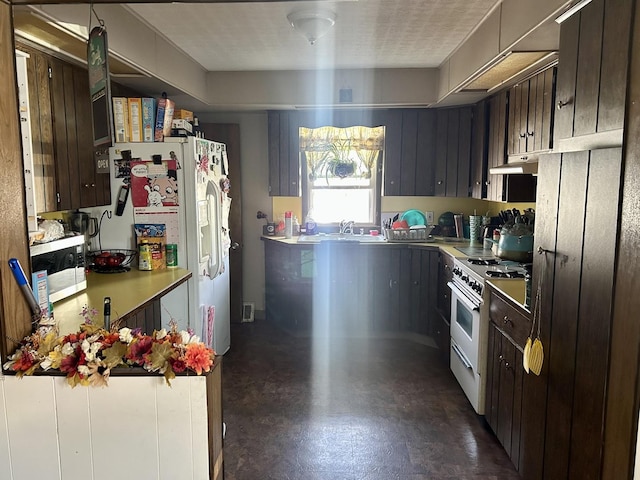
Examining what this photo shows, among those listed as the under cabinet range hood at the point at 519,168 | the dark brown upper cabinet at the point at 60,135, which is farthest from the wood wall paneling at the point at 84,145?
the under cabinet range hood at the point at 519,168

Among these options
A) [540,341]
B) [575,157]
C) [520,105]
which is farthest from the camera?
[520,105]

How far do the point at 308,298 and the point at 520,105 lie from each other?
2.49m

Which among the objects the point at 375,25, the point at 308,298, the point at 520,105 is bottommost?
the point at 308,298

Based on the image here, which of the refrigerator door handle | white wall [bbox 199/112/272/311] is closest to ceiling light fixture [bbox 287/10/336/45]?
the refrigerator door handle

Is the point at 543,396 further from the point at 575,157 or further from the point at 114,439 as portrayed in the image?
the point at 114,439

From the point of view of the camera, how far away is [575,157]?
184 centimetres

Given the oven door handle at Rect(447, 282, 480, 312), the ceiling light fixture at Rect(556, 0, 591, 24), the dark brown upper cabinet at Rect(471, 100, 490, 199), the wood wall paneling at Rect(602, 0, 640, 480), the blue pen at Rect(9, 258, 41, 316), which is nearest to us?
the wood wall paneling at Rect(602, 0, 640, 480)

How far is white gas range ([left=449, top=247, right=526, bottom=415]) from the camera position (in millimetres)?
3033

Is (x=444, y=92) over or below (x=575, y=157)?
over

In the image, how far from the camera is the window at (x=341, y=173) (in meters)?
4.93

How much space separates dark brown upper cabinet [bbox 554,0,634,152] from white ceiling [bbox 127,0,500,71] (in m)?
0.93

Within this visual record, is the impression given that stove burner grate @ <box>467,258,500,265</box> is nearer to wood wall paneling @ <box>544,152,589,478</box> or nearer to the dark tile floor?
the dark tile floor

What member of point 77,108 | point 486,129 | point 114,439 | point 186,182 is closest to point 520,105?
point 486,129

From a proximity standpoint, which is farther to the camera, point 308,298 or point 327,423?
point 308,298
